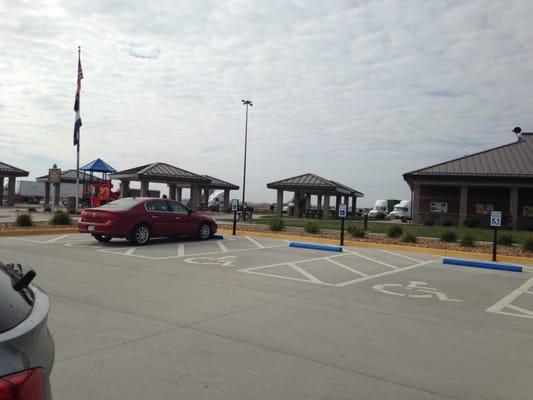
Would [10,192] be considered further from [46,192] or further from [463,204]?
[463,204]

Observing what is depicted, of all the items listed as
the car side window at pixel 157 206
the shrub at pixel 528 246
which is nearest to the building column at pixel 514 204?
the shrub at pixel 528 246

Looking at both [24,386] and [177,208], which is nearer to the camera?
[24,386]

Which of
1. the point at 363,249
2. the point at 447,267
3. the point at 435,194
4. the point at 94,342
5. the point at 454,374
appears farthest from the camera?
the point at 435,194

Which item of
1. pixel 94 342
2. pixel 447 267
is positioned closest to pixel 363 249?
pixel 447 267

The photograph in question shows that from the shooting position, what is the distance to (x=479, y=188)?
35.4m

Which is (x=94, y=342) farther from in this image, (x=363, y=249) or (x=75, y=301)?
(x=363, y=249)

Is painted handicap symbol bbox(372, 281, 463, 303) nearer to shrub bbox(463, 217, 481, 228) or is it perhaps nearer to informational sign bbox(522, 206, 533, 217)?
shrub bbox(463, 217, 481, 228)

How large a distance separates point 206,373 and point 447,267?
9737 millimetres

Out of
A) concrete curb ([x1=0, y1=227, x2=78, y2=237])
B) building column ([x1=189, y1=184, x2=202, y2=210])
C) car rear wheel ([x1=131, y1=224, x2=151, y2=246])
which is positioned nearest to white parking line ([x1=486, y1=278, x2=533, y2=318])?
car rear wheel ([x1=131, y1=224, x2=151, y2=246])

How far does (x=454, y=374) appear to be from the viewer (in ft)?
15.0

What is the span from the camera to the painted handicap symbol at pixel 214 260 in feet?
36.8

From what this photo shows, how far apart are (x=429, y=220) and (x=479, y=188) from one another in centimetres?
513

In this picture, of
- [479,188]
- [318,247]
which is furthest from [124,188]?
[318,247]

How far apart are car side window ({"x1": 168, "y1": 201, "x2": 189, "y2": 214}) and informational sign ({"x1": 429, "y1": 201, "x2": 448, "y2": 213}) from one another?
24.8m
